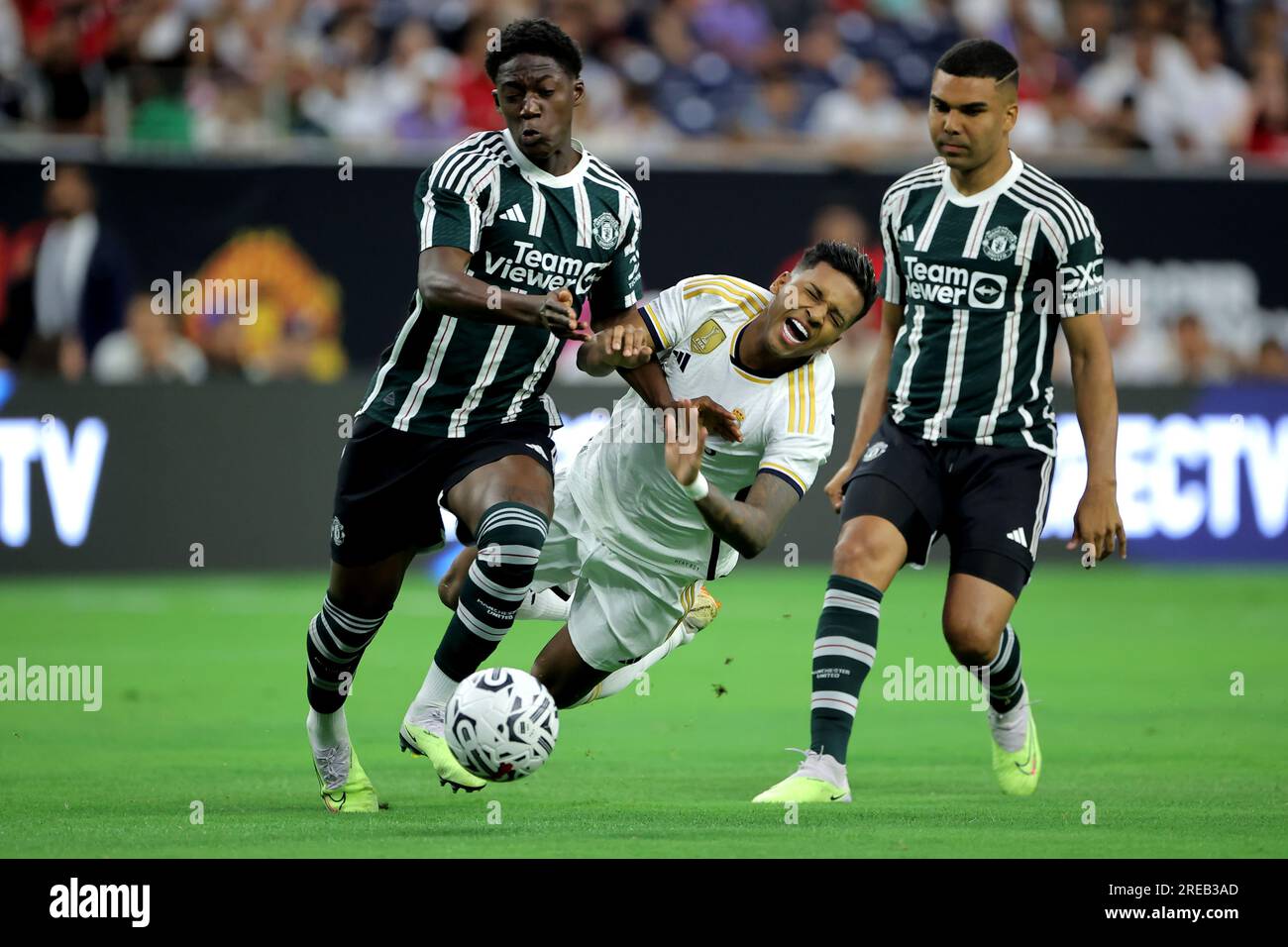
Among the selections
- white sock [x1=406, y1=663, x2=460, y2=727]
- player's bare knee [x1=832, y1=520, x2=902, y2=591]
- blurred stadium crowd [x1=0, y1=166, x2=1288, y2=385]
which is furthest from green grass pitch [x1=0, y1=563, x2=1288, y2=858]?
blurred stadium crowd [x1=0, y1=166, x2=1288, y2=385]

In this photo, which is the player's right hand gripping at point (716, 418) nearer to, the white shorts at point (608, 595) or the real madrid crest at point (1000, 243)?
the white shorts at point (608, 595)

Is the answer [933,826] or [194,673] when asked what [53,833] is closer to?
[933,826]

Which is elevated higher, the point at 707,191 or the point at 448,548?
the point at 707,191

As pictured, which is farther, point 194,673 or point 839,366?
point 839,366

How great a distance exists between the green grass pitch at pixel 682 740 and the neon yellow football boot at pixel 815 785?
0.26 feet

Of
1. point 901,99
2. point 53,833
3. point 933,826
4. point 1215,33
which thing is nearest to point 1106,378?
point 933,826

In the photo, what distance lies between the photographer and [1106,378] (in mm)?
7020

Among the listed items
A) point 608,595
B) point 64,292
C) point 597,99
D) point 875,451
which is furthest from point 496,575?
point 597,99

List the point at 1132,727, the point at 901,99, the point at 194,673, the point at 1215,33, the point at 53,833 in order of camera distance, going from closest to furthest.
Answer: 1. the point at 53,833
2. the point at 1132,727
3. the point at 194,673
4. the point at 901,99
5. the point at 1215,33

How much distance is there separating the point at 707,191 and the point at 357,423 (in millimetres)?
9307

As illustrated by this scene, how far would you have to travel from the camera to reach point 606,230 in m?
7.14

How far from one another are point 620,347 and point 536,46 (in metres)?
1.06

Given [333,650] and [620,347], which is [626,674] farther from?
[620,347]

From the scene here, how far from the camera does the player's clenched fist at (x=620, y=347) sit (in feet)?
22.3
